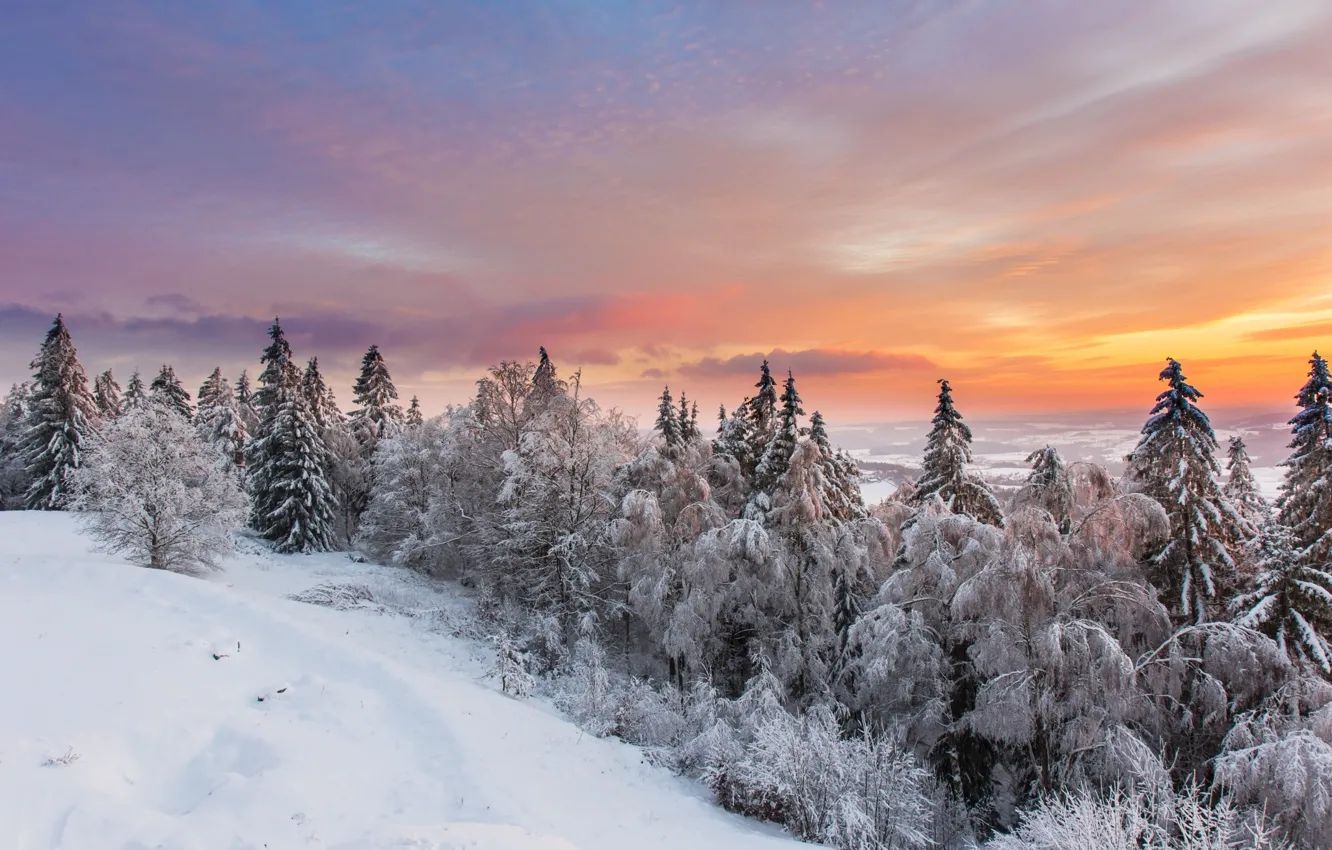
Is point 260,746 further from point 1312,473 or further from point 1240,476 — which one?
point 1240,476

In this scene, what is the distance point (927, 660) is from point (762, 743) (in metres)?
5.81

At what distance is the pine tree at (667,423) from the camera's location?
26.4m

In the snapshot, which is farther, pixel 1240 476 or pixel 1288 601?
pixel 1240 476

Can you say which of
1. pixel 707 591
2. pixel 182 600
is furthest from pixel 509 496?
pixel 182 600

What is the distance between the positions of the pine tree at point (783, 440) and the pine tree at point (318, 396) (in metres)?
32.8

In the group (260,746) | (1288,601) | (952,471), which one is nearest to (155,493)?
(260,746)

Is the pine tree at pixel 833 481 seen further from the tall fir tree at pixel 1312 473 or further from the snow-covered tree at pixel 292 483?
the snow-covered tree at pixel 292 483

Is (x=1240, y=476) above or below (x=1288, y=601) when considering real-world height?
above

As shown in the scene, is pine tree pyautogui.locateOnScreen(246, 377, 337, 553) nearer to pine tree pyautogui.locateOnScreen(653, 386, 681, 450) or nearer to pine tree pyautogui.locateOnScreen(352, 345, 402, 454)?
pine tree pyautogui.locateOnScreen(352, 345, 402, 454)

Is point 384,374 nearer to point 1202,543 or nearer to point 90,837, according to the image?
point 90,837

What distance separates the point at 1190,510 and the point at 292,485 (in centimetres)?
3986

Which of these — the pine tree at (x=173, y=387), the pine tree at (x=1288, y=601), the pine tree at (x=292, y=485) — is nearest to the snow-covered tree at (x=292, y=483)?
the pine tree at (x=292, y=485)

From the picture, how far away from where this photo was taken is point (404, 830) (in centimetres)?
937

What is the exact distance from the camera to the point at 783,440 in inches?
852
